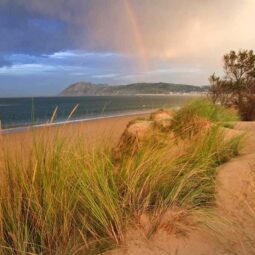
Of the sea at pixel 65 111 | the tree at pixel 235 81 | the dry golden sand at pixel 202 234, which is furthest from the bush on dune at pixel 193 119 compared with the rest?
the tree at pixel 235 81

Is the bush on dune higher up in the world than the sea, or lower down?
higher up

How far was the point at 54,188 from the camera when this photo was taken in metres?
3.19

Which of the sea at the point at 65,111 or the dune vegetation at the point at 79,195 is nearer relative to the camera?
the dune vegetation at the point at 79,195

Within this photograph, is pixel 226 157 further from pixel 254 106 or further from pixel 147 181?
pixel 254 106

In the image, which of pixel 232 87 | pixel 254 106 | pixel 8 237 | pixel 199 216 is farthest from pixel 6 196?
pixel 232 87

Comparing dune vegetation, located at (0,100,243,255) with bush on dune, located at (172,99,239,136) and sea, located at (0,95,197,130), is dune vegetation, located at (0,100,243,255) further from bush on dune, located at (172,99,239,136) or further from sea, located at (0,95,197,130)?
bush on dune, located at (172,99,239,136)

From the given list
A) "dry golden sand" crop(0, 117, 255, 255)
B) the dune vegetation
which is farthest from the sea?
"dry golden sand" crop(0, 117, 255, 255)

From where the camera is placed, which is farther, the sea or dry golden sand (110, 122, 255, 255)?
the sea

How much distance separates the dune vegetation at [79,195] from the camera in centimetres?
301

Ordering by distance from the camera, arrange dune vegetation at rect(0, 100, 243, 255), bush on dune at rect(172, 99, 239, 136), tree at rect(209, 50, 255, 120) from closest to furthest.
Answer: dune vegetation at rect(0, 100, 243, 255), bush on dune at rect(172, 99, 239, 136), tree at rect(209, 50, 255, 120)

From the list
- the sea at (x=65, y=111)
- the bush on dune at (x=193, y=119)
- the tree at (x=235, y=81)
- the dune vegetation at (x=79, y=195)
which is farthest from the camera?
the tree at (x=235, y=81)

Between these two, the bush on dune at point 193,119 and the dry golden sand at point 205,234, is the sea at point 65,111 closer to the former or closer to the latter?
the bush on dune at point 193,119

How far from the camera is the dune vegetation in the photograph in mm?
3012

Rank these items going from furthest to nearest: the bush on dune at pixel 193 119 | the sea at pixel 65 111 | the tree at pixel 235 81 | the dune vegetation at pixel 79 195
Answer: the tree at pixel 235 81
the sea at pixel 65 111
the bush on dune at pixel 193 119
the dune vegetation at pixel 79 195
